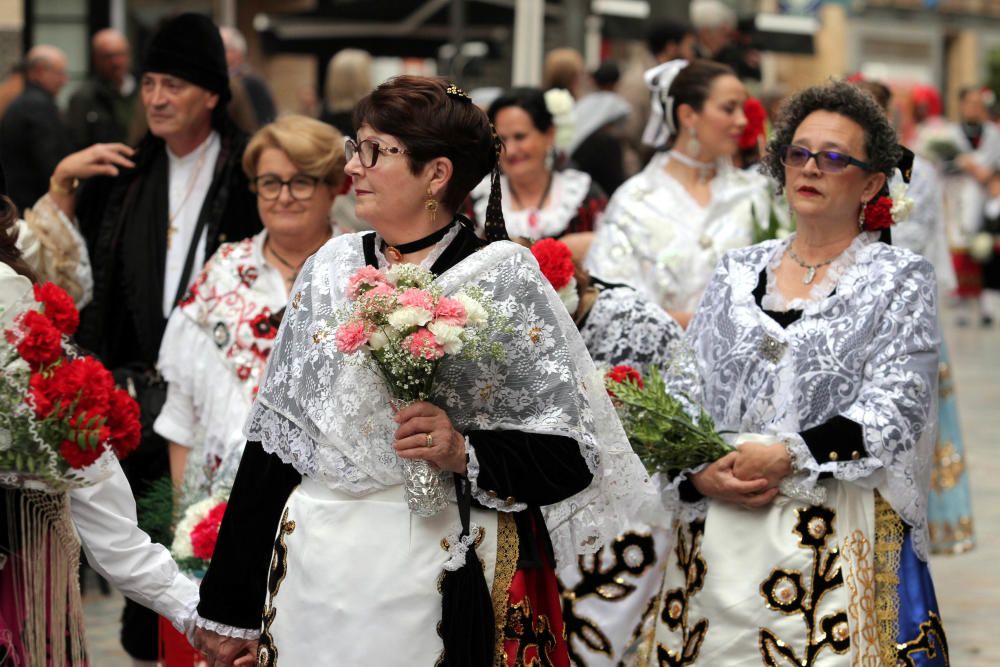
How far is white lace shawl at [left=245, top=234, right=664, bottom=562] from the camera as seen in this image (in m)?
3.73

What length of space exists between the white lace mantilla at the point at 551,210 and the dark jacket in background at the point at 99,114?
11.7ft

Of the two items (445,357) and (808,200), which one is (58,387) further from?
(808,200)

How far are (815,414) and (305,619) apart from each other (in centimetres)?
160

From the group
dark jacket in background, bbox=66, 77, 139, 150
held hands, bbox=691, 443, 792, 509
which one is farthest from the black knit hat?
dark jacket in background, bbox=66, 77, 139, 150

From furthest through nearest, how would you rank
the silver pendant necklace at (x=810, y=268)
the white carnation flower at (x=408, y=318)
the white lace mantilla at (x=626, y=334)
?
the white lace mantilla at (x=626, y=334), the silver pendant necklace at (x=810, y=268), the white carnation flower at (x=408, y=318)

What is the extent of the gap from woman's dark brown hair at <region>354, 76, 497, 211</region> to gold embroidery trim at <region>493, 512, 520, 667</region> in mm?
731

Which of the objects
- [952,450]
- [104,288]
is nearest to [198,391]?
[104,288]

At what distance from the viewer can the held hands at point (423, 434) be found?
3.58m

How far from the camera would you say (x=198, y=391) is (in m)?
5.52

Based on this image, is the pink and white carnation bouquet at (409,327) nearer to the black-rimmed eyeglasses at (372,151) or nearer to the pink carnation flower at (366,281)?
the pink carnation flower at (366,281)

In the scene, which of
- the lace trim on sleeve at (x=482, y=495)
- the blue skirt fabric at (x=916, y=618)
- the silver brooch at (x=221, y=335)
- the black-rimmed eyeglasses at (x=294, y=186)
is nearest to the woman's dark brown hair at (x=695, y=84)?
the black-rimmed eyeglasses at (x=294, y=186)

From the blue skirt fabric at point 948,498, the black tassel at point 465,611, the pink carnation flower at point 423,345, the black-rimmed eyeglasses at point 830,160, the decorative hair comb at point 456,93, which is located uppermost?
the decorative hair comb at point 456,93

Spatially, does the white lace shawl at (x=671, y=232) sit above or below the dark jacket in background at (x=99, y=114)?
below

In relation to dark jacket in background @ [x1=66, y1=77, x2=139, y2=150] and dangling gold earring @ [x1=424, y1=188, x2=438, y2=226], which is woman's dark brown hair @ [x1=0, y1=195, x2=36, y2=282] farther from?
dark jacket in background @ [x1=66, y1=77, x2=139, y2=150]
